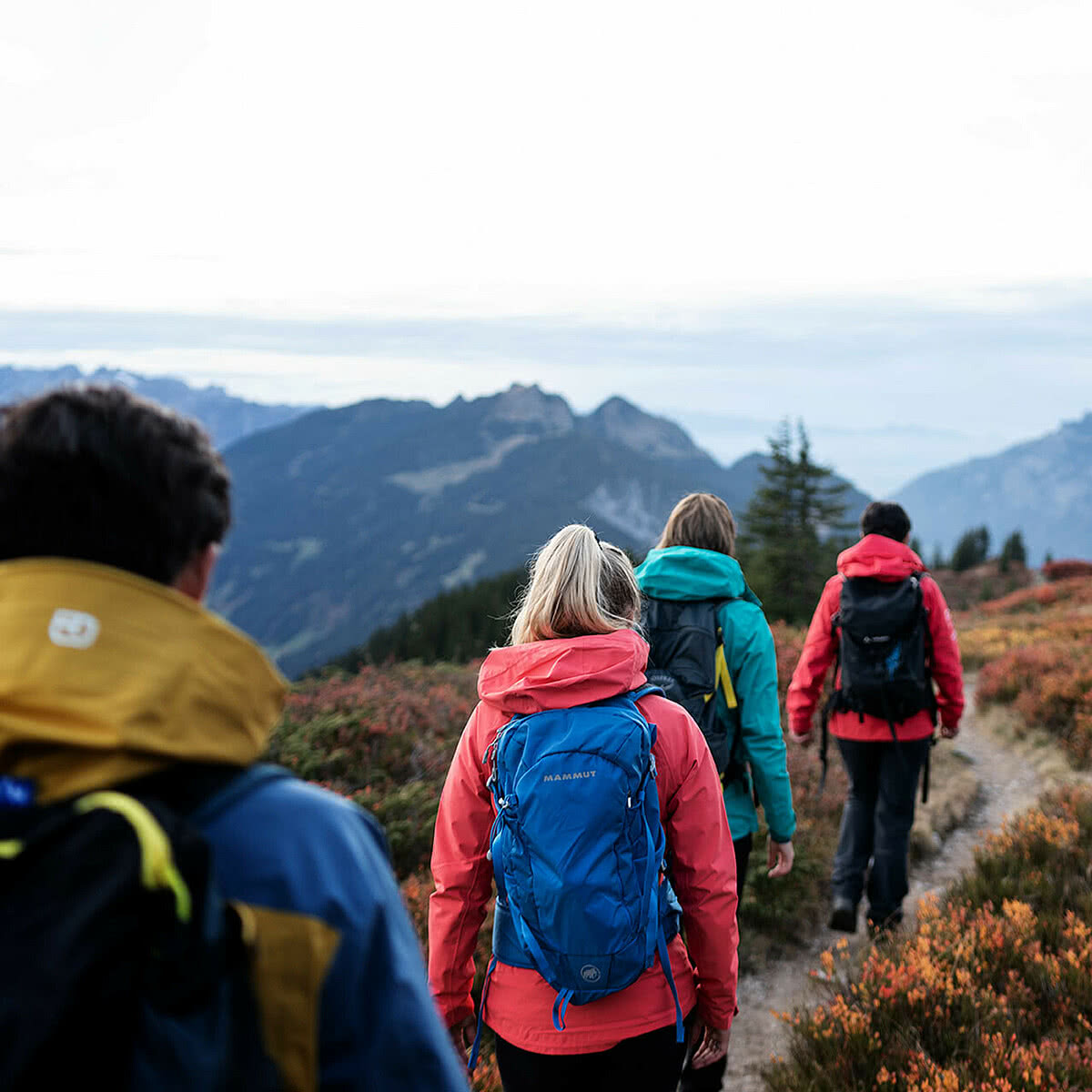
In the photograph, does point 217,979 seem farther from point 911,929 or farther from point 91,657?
point 911,929

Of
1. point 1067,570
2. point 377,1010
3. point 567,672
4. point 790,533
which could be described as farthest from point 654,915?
point 1067,570

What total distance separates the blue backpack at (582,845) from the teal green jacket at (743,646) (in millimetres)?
1402

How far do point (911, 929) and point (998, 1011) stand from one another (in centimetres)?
136

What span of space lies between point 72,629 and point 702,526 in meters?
3.27

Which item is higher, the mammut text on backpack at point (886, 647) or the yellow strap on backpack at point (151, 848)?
the yellow strap on backpack at point (151, 848)

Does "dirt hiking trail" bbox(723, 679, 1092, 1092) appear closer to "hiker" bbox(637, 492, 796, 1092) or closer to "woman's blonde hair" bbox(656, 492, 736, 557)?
"hiker" bbox(637, 492, 796, 1092)

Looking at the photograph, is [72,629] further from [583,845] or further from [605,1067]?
[605,1067]

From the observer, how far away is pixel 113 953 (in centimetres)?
101

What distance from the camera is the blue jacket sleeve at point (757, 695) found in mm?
3846

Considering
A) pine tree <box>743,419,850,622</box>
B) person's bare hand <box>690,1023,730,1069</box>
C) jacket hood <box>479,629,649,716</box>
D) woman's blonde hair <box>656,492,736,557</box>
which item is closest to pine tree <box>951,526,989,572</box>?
pine tree <box>743,419,850,622</box>

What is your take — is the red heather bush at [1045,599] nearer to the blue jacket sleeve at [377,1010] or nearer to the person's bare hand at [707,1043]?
the person's bare hand at [707,1043]

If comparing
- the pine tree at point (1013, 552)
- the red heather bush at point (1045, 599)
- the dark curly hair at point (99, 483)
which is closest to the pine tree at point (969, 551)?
the pine tree at point (1013, 552)

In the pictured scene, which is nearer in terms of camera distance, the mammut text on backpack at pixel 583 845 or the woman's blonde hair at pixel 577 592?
the mammut text on backpack at pixel 583 845

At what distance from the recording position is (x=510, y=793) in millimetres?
2473
